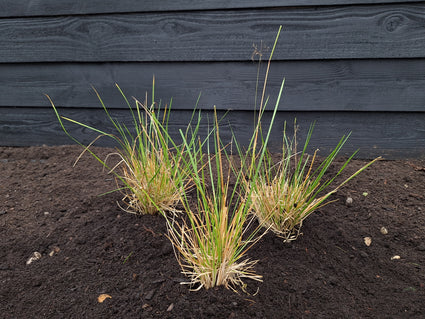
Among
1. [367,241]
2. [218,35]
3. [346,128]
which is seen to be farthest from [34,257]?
[346,128]

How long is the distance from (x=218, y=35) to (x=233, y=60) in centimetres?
17

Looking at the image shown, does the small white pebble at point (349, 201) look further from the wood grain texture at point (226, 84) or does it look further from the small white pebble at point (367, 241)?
the wood grain texture at point (226, 84)

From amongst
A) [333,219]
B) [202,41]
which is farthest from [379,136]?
[202,41]

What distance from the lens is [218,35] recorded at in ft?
8.13

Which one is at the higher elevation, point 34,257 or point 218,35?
point 218,35

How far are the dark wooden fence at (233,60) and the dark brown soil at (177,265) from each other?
0.57 meters

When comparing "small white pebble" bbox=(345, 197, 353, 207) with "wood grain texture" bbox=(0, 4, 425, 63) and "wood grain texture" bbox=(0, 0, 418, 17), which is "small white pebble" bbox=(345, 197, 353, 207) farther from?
"wood grain texture" bbox=(0, 0, 418, 17)

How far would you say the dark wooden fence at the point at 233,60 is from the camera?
232 centimetres

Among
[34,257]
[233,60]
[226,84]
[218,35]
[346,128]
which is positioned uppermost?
[218,35]

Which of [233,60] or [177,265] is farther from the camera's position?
[233,60]

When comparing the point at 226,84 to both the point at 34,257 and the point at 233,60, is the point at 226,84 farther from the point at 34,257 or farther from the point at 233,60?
the point at 34,257

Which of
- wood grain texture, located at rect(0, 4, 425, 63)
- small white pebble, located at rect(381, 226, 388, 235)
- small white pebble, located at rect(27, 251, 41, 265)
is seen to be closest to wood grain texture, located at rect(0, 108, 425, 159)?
wood grain texture, located at rect(0, 4, 425, 63)

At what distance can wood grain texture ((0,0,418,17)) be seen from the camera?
235 centimetres

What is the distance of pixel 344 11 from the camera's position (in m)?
2.31
